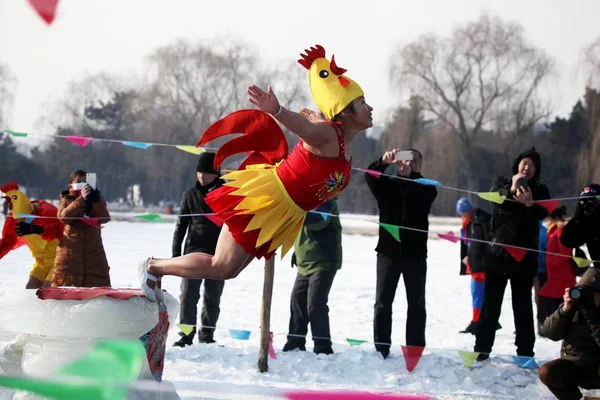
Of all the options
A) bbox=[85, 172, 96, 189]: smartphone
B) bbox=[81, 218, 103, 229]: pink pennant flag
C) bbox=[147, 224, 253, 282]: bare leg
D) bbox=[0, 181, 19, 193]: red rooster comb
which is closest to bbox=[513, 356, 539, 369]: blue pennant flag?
bbox=[147, 224, 253, 282]: bare leg

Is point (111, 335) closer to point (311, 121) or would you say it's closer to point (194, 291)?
point (311, 121)

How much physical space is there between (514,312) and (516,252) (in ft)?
1.40

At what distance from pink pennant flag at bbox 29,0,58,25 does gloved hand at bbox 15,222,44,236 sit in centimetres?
355

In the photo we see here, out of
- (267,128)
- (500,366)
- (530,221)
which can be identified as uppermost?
(267,128)

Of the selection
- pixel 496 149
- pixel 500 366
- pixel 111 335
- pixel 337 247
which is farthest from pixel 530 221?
pixel 496 149

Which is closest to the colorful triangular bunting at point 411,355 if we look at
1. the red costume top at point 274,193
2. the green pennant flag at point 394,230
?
the green pennant flag at point 394,230

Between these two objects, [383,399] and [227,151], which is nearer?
[383,399]

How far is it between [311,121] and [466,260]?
405cm

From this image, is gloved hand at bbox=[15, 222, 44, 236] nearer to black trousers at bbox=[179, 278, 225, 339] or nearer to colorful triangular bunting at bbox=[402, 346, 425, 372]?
black trousers at bbox=[179, 278, 225, 339]

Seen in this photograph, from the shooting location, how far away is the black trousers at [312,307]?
20.1ft

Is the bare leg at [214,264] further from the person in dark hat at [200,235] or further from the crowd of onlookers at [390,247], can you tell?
the person in dark hat at [200,235]

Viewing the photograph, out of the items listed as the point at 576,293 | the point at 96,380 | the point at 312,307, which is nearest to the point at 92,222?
the point at 312,307

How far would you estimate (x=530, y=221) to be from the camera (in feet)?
18.8

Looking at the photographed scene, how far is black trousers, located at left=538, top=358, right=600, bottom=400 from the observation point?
14.7 feet
